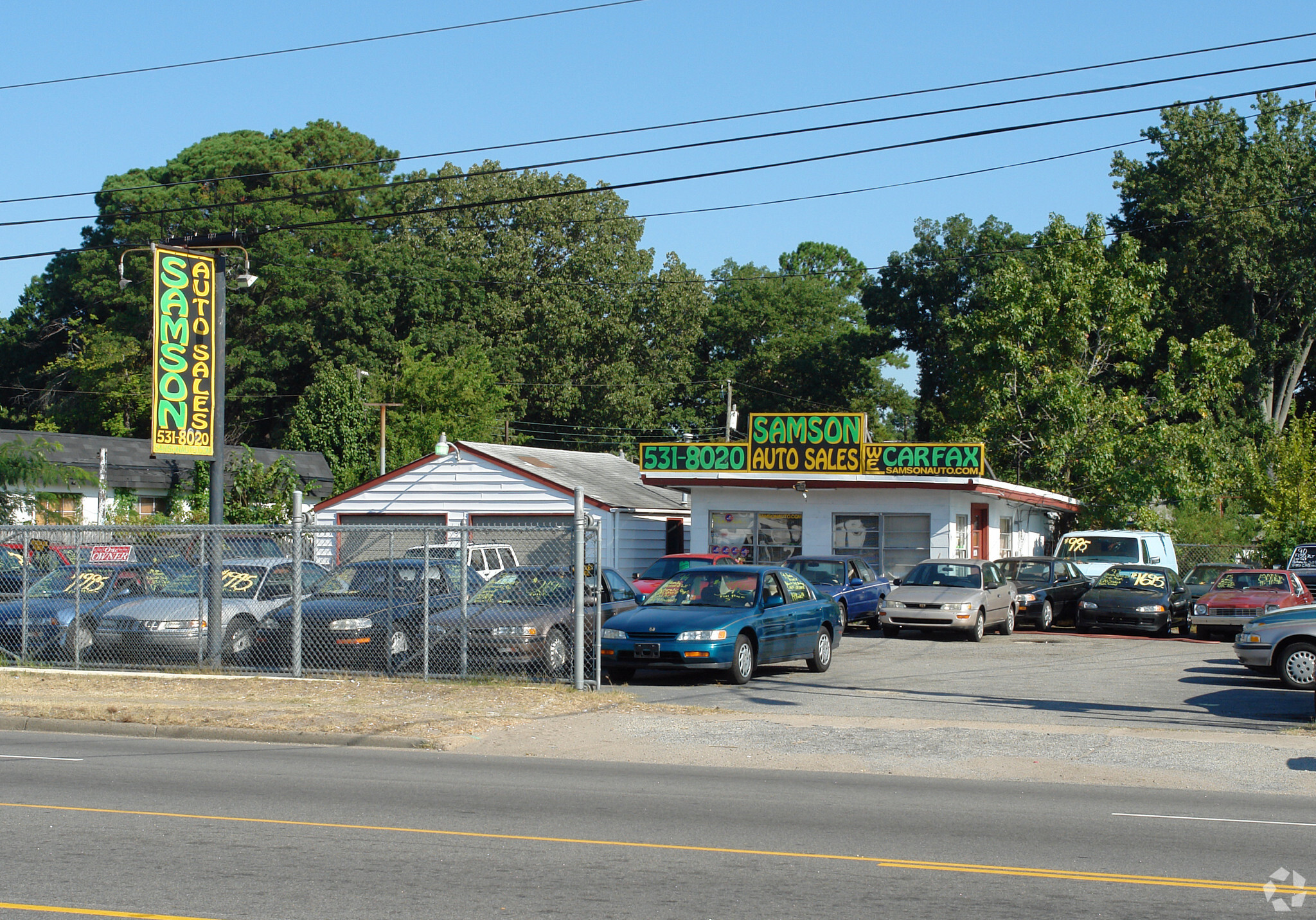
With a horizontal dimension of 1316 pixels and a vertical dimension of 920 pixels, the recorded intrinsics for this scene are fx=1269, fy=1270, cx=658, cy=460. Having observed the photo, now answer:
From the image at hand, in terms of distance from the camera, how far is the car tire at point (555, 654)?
1566 cm

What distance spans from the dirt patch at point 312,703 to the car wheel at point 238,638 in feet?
1.95

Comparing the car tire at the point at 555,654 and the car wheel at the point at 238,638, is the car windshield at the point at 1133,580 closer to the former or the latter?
the car tire at the point at 555,654

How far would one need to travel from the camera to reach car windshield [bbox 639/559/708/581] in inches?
1016

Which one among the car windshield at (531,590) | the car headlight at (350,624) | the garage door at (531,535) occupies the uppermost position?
the garage door at (531,535)

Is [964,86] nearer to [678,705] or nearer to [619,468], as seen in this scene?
[678,705]

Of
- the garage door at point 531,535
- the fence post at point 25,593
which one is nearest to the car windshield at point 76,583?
the fence post at point 25,593

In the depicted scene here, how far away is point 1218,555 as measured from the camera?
3856 cm

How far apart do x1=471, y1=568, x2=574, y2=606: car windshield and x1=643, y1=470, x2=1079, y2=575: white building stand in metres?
15.6

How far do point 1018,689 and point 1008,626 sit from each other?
9271mm

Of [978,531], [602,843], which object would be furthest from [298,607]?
[978,531]

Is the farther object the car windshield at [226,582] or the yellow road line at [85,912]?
the car windshield at [226,582]

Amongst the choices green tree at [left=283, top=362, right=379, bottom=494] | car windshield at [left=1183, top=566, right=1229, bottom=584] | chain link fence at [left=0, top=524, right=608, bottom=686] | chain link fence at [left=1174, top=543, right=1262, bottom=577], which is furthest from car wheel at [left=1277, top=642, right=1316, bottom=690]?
green tree at [left=283, top=362, right=379, bottom=494]

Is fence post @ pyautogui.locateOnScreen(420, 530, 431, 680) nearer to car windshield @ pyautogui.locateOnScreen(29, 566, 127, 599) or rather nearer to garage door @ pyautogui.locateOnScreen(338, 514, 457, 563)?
garage door @ pyautogui.locateOnScreen(338, 514, 457, 563)

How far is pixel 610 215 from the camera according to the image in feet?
217
